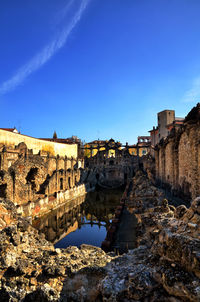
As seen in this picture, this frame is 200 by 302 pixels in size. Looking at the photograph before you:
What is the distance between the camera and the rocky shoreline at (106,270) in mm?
2979

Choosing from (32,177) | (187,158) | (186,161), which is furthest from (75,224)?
(187,158)

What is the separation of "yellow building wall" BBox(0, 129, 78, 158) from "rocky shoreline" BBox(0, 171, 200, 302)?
2174 cm

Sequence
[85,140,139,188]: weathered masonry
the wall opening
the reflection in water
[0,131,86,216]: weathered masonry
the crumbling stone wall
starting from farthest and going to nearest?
[85,140,139,188]: weathered masonry → the crumbling stone wall → [0,131,86,216]: weathered masonry → the wall opening → the reflection in water

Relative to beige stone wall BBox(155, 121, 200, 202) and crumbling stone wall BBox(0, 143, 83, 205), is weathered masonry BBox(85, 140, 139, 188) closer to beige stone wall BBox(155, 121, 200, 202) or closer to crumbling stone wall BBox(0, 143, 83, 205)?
crumbling stone wall BBox(0, 143, 83, 205)

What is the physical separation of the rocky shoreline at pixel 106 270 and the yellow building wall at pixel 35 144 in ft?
71.3

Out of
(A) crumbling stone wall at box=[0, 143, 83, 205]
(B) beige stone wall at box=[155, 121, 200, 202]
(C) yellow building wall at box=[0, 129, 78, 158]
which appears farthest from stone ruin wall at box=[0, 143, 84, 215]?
(B) beige stone wall at box=[155, 121, 200, 202]

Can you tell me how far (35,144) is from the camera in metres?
31.6

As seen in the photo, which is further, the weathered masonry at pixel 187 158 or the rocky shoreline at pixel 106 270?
the weathered masonry at pixel 187 158

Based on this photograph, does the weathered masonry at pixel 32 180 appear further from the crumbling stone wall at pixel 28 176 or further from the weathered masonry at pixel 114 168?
the weathered masonry at pixel 114 168

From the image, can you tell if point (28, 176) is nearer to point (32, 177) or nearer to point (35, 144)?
point (32, 177)

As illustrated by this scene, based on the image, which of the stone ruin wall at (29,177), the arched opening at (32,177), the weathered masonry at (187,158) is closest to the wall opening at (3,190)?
the stone ruin wall at (29,177)

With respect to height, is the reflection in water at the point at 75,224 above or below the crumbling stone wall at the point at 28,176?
below

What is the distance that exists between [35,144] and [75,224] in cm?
1932

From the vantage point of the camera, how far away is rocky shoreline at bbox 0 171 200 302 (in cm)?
298
